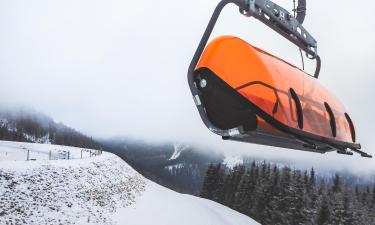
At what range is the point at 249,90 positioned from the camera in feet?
15.7

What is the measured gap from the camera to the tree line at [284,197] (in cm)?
4434

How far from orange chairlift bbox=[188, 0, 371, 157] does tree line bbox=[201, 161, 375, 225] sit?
130 ft

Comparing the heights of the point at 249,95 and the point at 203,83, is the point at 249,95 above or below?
below

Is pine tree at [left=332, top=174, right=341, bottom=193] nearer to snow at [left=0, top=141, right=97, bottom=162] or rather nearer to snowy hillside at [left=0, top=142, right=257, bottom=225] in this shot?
snowy hillside at [left=0, top=142, right=257, bottom=225]

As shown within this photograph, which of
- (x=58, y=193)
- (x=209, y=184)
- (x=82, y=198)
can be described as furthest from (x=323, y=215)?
(x=209, y=184)

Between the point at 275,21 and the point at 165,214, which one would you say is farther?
the point at 165,214

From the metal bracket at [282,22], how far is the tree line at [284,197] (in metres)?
38.6

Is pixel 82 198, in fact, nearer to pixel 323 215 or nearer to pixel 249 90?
pixel 323 215

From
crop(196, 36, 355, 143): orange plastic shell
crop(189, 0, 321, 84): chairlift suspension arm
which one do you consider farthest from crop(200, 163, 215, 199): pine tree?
crop(196, 36, 355, 143): orange plastic shell

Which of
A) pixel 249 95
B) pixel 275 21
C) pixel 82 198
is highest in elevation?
pixel 275 21

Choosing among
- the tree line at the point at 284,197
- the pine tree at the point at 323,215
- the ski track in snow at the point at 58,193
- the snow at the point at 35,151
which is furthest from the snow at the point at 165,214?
the snow at the point at 35,151

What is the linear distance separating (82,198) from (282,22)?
2994 cm

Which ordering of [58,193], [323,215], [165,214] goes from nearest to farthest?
[58,193] < [165,214] < [323,215]

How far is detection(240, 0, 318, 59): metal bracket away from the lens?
189 inches
